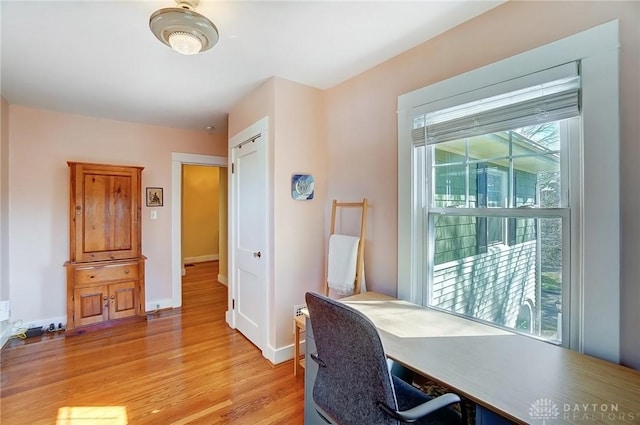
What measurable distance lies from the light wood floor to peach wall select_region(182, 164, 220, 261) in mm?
3772

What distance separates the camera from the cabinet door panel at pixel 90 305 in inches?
116

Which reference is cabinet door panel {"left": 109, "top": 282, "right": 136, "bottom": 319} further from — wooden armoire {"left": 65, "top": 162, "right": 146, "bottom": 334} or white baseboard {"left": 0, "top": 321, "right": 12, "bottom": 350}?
white baseboard {"left": 0, "top": 321, "right": 12, "bottom": 350}

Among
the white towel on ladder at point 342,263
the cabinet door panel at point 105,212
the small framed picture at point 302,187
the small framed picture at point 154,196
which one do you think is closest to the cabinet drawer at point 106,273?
the cabinet door panel at point 105,212

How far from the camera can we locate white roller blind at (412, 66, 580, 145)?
4.29ft

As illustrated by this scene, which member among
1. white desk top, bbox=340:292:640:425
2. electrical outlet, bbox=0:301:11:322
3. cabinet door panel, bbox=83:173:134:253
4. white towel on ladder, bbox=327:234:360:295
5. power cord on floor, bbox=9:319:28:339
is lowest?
power cord on floor, bbox=9:319:28:339

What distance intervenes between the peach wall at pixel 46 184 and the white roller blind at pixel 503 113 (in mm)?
3392

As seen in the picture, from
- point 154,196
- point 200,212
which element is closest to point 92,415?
point 154,196

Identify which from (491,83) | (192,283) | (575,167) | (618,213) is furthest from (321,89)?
(192,283)

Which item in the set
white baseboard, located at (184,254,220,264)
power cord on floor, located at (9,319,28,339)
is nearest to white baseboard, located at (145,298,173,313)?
power cord on floor, located at (9,319,28,339)

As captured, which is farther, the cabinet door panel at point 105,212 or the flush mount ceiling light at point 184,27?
the cabinet door panel at point 105,212

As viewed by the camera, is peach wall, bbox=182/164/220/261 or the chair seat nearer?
the chair seat

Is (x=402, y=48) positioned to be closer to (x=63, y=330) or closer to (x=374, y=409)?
(x=374, y=409)

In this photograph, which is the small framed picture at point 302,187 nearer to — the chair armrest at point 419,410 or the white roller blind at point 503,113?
the white roller blind at point 503,113

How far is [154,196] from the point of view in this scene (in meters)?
3.68
